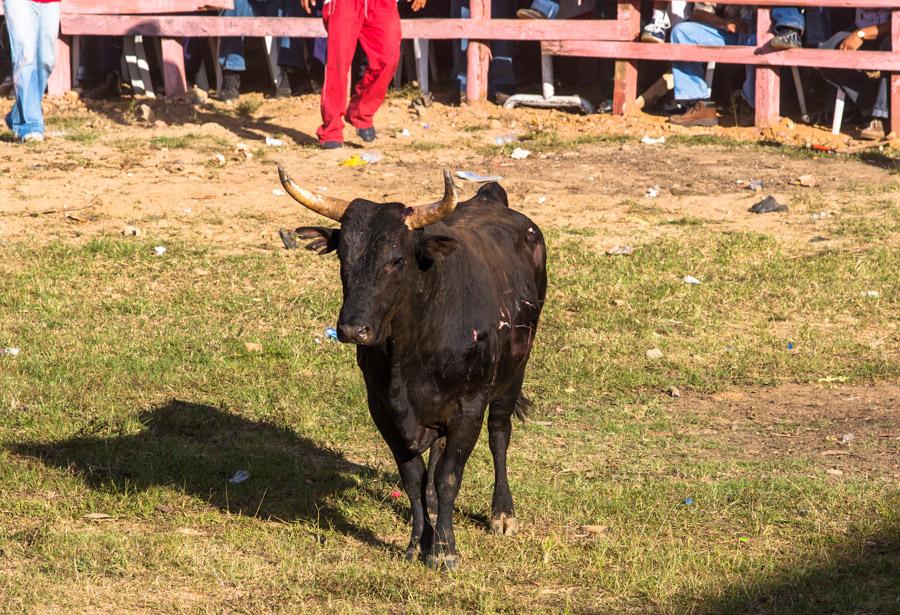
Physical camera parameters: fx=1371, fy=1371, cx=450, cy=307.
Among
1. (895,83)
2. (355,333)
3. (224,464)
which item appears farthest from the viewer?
(895,83)

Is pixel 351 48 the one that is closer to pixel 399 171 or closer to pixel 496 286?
pixel 399 171

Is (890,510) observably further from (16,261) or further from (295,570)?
(16,261)

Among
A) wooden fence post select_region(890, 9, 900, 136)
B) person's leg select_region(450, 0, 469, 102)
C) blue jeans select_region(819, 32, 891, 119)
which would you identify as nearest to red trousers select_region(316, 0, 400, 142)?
person's leg select_region(450, 0, 469, 102)

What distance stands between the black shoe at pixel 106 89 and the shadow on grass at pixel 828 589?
12.7m

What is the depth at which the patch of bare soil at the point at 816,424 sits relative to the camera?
696cm

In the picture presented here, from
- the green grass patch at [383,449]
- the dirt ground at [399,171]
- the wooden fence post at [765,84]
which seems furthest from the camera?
the wooden fence post at [765,84]

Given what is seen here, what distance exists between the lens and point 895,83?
13688 mm

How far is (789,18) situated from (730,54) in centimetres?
72

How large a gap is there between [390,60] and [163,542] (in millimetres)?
8454

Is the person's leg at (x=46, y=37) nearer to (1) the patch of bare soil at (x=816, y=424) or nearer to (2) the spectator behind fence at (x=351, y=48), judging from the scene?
(2) the spectator behind fence at (x=351, y=48)

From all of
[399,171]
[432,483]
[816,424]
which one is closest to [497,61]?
[399,171]

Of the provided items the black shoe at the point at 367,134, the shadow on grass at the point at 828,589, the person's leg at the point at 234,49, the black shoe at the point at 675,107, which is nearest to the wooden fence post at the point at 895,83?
the black shoe at the point at 675,107

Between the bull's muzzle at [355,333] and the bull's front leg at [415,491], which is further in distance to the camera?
the bull's front leg at [415,491]

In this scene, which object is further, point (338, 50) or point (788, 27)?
point (788, 27)
